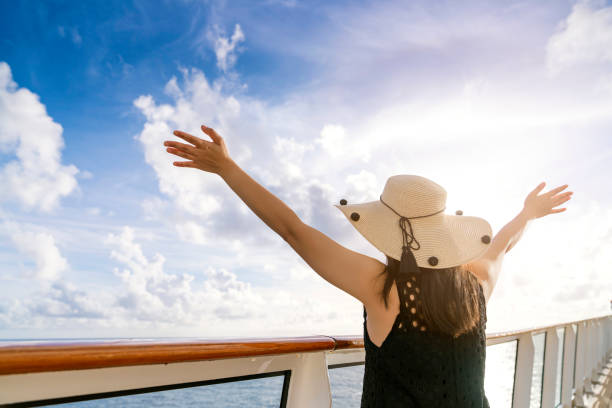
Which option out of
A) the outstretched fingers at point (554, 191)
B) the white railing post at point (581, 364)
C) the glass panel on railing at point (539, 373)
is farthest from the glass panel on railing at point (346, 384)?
the white railing post at point (581, 364)

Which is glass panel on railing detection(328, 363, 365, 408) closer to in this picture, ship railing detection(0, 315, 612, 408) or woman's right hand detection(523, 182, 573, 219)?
ship railing detection(0, 315, 612, 408)

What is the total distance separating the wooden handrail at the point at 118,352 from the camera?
0.63m

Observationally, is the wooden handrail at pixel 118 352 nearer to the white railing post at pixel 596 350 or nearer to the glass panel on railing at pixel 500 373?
the glass panel on railing at pixel 500 373

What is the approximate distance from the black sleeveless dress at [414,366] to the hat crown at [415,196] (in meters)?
0.19

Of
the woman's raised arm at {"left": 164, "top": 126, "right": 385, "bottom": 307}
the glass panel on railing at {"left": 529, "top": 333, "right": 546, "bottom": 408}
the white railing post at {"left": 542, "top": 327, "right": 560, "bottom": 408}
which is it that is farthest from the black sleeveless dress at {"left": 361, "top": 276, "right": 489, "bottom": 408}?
the white railing post at {"left": 542, "top": 327, "right": 560, "bottom": 408}

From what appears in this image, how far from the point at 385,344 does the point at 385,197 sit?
0.39 metres

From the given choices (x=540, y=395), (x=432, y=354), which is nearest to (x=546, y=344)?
(x=540, y=395)

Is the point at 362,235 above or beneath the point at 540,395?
above

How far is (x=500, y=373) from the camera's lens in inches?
118

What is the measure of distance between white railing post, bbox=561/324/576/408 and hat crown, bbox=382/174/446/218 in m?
4.74

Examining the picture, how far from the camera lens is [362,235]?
1.08m

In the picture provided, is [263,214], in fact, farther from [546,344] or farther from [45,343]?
[546,344]

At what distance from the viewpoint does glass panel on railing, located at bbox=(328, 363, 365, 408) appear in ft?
5.22

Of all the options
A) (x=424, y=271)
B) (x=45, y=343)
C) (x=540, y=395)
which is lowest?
(x=540, y=395)
